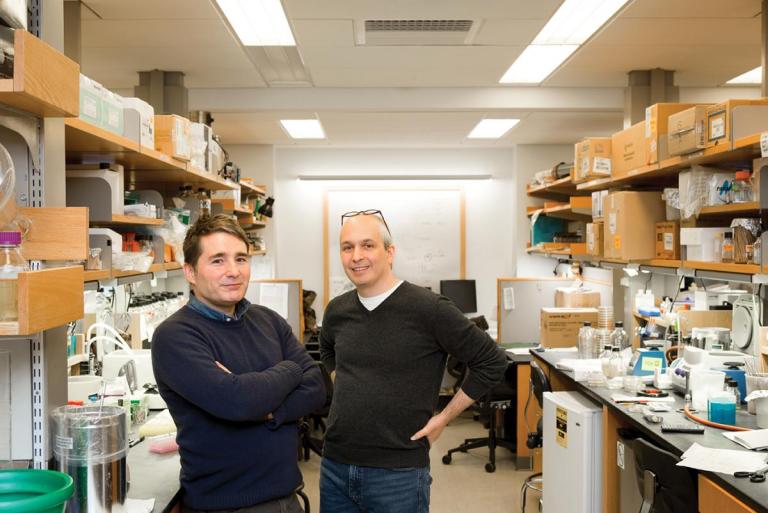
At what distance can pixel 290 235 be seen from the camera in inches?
320

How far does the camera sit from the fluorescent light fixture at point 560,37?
3.48m

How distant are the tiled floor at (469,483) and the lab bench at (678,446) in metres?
0.90

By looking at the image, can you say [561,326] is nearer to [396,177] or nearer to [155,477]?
[155,477]

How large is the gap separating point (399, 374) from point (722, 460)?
1.11 metres

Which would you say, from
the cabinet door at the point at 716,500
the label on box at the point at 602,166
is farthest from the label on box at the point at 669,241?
the cabinet door at the point at 716,500

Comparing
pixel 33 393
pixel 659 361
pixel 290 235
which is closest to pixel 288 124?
pixel 290 235

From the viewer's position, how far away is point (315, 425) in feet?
19.4

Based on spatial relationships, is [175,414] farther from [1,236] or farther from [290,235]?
[290,235]

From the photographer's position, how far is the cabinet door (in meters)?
1.95

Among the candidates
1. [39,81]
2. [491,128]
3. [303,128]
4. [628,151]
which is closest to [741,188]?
[628,151]

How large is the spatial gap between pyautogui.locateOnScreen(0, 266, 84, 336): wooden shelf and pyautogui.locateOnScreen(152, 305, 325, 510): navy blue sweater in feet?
0.94

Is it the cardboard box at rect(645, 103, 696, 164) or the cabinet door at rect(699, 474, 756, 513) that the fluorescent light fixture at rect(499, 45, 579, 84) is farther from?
the cabinet door at rect(699, 474, 756, 513)

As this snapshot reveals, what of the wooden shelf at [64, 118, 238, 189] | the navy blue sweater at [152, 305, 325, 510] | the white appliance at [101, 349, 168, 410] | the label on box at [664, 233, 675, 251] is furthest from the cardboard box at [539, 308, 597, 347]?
the navy blue sweater at [152, 305, 325, 510]

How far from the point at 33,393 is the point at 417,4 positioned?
263 centimetres
